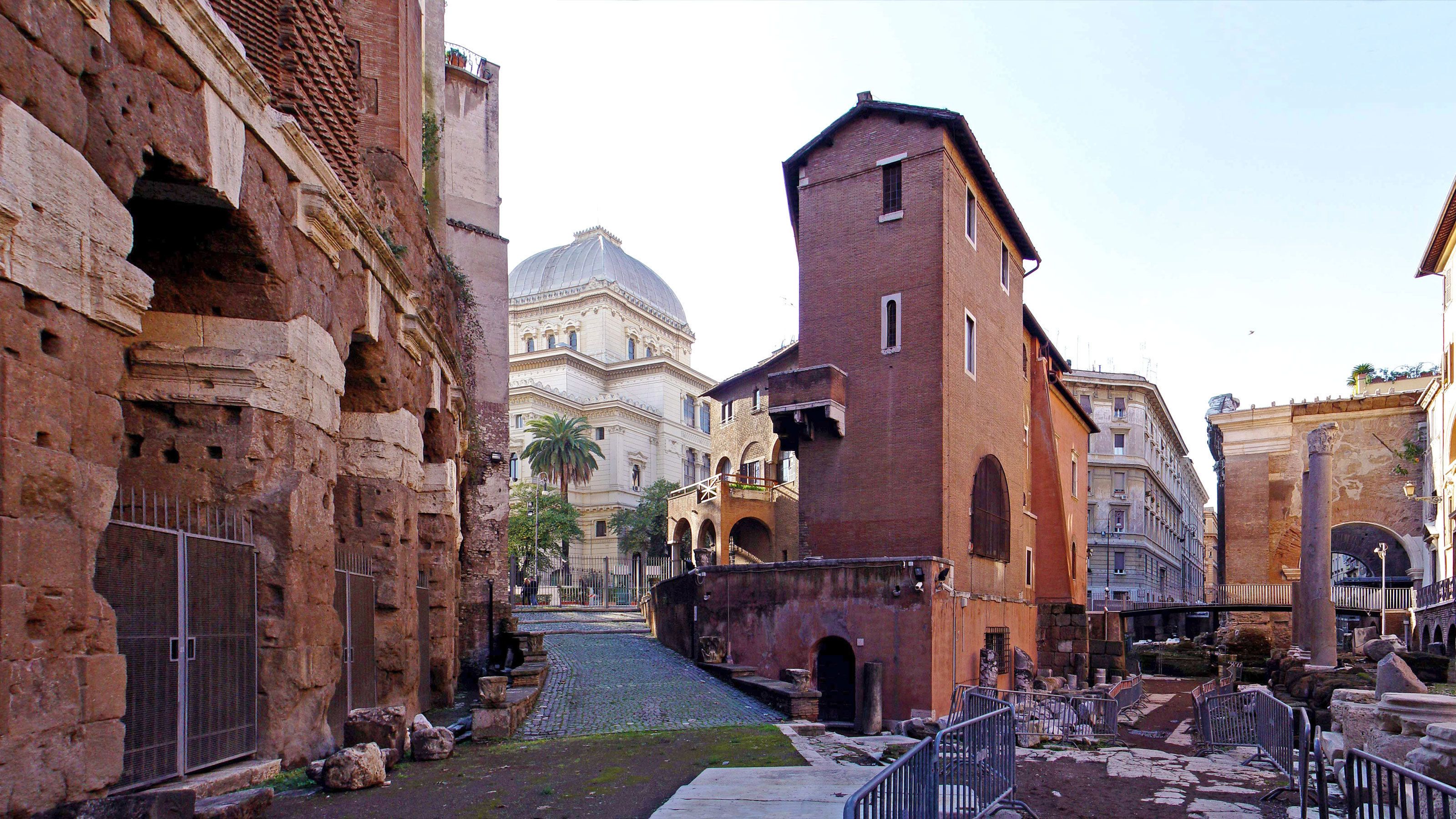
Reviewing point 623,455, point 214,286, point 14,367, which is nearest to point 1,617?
point 14,367

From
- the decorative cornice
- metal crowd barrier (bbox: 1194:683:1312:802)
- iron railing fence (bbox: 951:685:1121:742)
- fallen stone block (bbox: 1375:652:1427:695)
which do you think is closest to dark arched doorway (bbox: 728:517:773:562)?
iron railing fence (bbox: 951:685:1121:742)

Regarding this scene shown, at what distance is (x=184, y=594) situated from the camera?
7.36 m

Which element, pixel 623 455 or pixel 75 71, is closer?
pixel 75 71

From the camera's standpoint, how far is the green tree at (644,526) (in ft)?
202

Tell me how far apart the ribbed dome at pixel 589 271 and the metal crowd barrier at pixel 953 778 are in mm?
66190

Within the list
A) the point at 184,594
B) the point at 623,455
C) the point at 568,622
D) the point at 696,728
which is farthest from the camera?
the point at 623,455

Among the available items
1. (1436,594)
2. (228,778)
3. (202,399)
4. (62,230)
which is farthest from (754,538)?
(62,230)

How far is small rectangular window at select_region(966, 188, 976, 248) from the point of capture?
27375 mm

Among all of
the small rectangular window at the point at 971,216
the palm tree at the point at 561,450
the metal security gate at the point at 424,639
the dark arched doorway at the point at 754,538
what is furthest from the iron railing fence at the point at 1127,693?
the palm tree at the point at 561,450

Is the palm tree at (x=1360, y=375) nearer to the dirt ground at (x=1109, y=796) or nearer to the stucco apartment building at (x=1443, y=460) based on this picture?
the stucco apartment building at (x=1443, y=460)

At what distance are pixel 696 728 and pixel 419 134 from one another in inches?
441

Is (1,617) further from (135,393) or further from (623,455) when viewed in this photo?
(623,455)

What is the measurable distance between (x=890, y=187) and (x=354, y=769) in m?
21.4

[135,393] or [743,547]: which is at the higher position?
[135,393]
